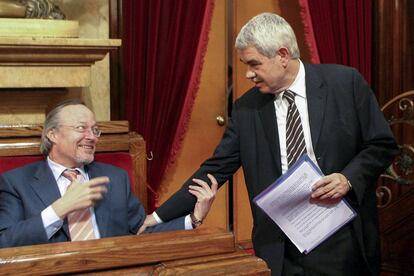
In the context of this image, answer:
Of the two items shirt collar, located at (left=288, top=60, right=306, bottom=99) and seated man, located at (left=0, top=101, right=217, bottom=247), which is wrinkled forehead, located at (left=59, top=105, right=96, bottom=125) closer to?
seated man, located at (left=0, top=101, right=217, bottom=247)

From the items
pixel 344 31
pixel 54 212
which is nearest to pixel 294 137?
pixel 54 212

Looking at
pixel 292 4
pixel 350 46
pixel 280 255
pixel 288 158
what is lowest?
pixel 280 255

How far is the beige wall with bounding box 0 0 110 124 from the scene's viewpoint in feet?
11.3

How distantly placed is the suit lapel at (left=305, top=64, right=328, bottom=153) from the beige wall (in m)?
1.60

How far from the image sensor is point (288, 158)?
2.37 m

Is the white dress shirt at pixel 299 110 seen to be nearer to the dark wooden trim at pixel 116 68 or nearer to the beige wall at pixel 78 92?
the beige wall at pixel 78 92

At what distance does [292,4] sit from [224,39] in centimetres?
59

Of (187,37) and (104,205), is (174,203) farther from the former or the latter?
(187,37)

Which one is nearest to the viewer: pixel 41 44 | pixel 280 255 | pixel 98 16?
pixel 280 255

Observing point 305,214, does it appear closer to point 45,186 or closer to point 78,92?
point 45,186

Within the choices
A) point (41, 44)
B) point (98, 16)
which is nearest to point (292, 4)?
point (98, 16)

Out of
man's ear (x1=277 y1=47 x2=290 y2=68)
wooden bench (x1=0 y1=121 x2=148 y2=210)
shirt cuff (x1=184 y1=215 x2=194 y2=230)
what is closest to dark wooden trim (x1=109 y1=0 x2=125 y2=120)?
wooden bench (x1=0 y1=121 x2=148 y2=210)

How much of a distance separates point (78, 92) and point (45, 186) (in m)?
1.46

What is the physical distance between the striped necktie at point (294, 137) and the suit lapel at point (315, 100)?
0.04m
